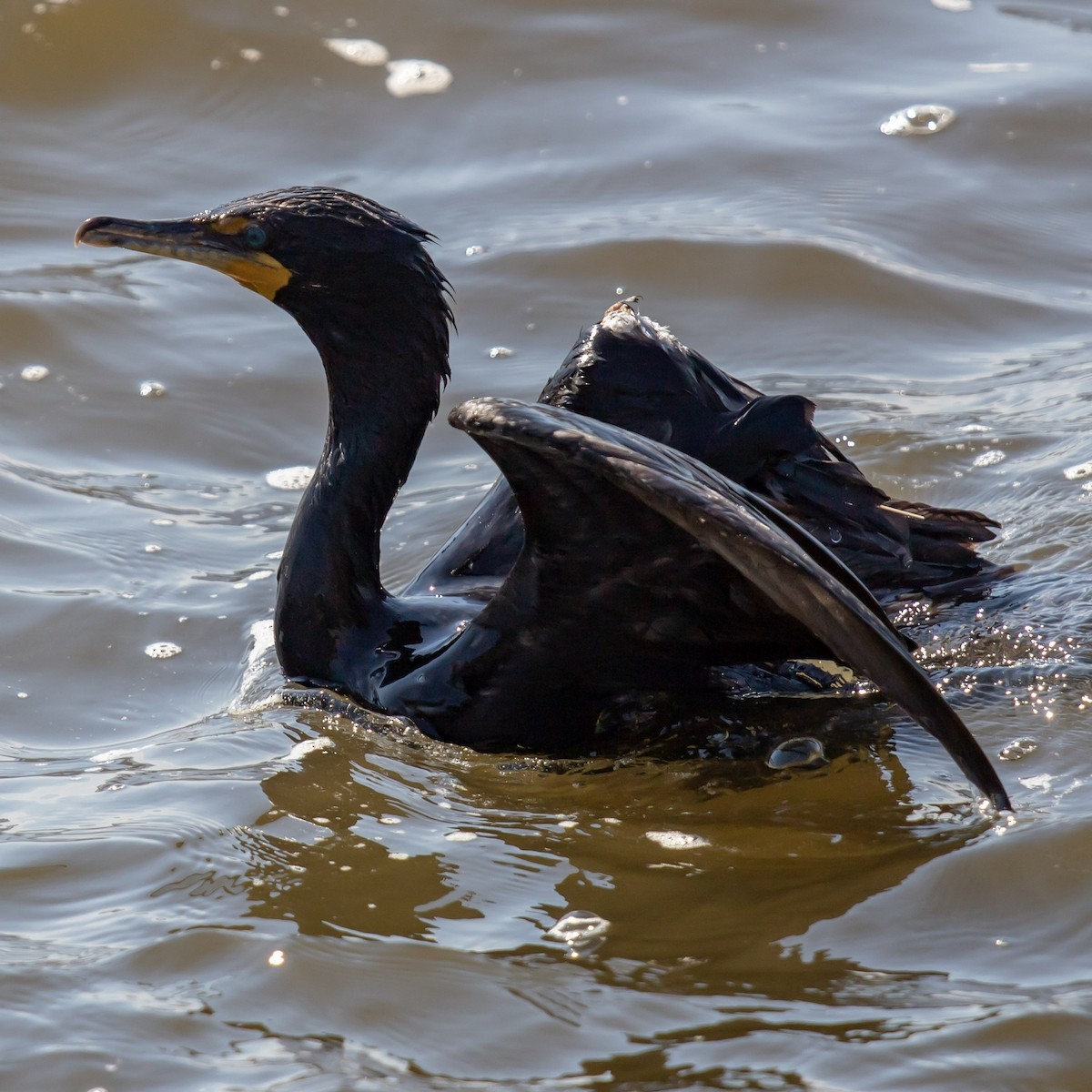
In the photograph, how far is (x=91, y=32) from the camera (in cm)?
895

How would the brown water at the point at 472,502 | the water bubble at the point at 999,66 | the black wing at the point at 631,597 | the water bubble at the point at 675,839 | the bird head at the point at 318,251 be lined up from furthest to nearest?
the water bubble at the point at 999,66 → the bird head at the point at 318,251 → the water bubble at the point at 675,839 → the black wing at the point at 631,597 → the brown water at the point at 472,502

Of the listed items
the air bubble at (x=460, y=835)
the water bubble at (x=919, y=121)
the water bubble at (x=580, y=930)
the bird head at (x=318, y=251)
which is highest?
the water bubble at (x=919, y=121)

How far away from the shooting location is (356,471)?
4508 millimetres

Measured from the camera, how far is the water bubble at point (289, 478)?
20.2 feet

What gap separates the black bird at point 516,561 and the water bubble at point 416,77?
4343mm

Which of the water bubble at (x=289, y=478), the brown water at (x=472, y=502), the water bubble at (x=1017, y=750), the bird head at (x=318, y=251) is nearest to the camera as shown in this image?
the brown water at (x=472, y=502)

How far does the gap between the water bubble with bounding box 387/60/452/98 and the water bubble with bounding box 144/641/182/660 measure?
4.27 metres

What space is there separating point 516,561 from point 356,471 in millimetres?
541

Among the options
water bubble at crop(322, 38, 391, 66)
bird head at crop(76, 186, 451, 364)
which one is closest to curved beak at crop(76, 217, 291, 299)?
bird head at crop(76, 186, 451, 364)

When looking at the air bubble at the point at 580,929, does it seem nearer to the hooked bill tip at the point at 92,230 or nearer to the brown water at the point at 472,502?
the brown water at the point at 472,502

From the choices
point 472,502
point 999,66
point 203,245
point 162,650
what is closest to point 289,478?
point 472,502

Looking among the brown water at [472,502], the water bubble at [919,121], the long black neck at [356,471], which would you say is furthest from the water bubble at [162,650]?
the water bubble at [919,121]

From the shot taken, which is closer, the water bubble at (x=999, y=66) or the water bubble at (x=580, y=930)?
the water bubble at (x=580, y=930)

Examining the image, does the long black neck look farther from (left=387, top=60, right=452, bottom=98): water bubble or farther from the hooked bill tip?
(left=387, top=60, right=452, bottom=98): water bubble
